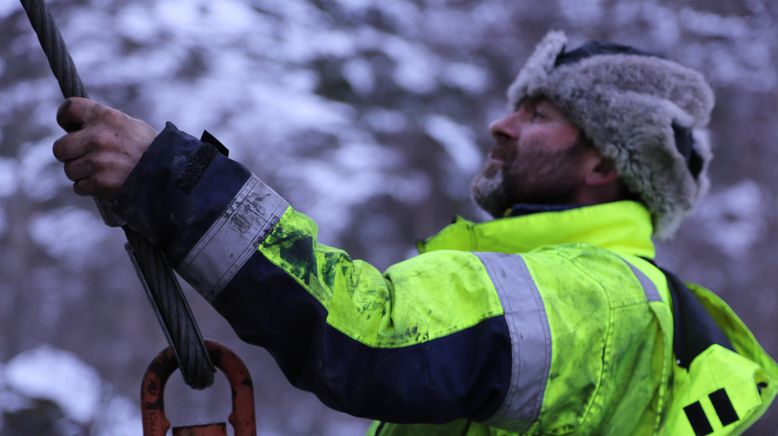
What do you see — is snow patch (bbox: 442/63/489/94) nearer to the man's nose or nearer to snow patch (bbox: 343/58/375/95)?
snow patch (bbox: 343/58/375/95)

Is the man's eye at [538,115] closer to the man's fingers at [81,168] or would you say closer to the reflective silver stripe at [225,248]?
the reflective silver stripe at [225,248]

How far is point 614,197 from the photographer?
2.05 metres

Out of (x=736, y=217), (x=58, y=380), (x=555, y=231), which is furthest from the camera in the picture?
(x=736, y=217)

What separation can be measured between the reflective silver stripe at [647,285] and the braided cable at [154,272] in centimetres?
72

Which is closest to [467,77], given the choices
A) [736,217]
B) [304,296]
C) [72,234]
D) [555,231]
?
[736,217]

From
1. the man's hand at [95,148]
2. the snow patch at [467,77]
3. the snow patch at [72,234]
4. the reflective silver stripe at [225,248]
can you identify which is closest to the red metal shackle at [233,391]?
the reflective silver stripe at [225,248]

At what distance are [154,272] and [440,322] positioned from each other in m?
0.38

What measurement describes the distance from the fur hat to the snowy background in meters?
2.96

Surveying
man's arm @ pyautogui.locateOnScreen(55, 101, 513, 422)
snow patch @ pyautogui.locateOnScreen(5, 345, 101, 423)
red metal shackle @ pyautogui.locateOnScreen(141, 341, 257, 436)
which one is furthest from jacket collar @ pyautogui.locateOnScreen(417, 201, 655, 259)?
snow patch @ pyautogui.locateOnScreen(5, 345, 101, 423)

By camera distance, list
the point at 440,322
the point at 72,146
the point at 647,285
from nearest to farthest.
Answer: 1. the point at 72,146
2. the point at 440,322
3. the point at 647,285

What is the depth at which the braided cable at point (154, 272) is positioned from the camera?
115cm

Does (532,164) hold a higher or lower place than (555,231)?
higher

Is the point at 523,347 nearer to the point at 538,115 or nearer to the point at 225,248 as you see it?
the point at 225,248

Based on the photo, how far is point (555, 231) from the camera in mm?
1721
